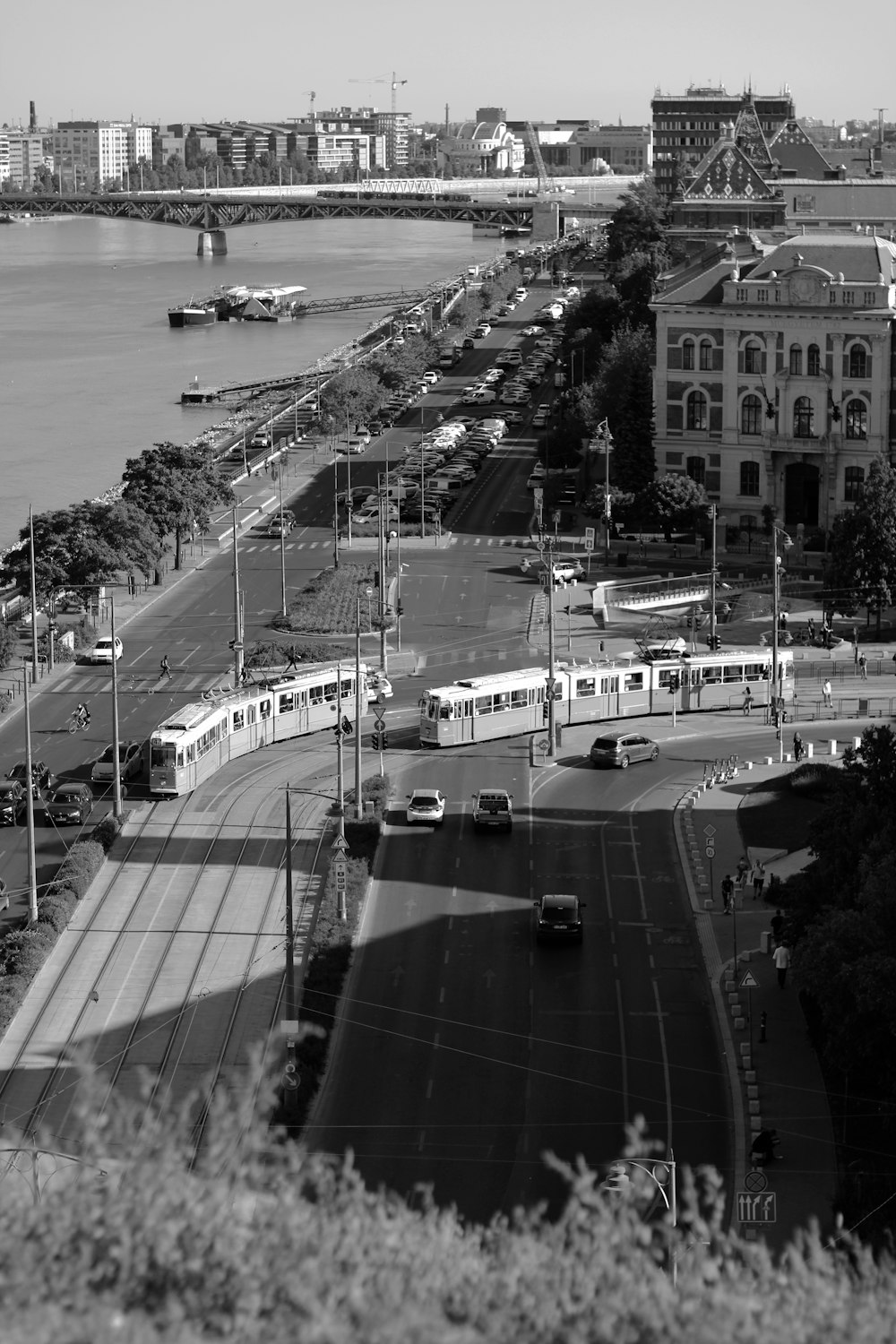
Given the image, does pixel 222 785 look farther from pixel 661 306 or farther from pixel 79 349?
pixel 79 349

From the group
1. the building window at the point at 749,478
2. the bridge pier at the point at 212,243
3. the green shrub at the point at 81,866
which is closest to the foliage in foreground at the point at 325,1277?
the green shrub at the point at 81,866

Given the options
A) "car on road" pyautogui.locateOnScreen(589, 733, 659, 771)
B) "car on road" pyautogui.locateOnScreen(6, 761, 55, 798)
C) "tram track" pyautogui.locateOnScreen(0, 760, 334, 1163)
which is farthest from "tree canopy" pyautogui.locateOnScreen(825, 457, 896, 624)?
"car on road" pyautogui.locateOnScreen(6, 761, 55, 798)

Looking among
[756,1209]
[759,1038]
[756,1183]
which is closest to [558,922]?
[759,1038]

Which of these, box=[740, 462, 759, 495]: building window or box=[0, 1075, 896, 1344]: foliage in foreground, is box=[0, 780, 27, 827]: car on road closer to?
box=[0, 1075, 896, 1344]: foliage in foreground

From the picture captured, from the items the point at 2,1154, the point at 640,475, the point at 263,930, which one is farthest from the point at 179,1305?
the point at 640,475

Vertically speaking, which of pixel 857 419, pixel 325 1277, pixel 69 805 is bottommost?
pixel 69 805

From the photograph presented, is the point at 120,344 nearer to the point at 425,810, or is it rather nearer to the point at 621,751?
the point at 621,751
